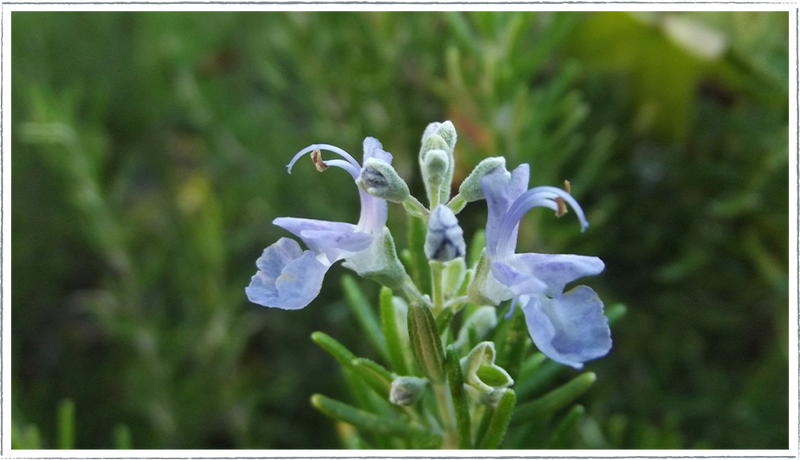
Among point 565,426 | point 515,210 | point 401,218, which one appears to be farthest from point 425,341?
point 401,218

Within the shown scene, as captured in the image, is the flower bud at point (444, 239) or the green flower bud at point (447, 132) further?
the green flower bud at point (447, 132)

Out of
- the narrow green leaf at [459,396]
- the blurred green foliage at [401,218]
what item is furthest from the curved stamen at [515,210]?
the blurred green foliage at [401,218]

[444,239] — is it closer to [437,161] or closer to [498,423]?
[437,161]

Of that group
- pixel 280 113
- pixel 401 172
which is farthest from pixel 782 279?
pixel 280 113

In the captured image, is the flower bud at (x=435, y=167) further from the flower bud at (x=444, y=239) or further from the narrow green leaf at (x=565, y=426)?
the narrow green leaf at (x=565, y=426)

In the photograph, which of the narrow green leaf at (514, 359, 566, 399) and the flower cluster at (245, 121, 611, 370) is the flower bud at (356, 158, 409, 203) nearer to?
the flower cluster at (245, 121, 611, 370)

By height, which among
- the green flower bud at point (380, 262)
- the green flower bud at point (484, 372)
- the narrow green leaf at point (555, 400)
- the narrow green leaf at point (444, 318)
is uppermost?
the green flower bud at point (380, 262)
